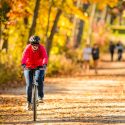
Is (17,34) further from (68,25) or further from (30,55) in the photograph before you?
(30,55)

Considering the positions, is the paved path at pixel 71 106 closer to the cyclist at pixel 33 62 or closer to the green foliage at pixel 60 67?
the cyclist at pixel 33 62

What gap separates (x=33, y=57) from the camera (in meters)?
17.8

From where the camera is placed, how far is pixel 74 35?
5662cm

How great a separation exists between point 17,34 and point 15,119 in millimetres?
22527

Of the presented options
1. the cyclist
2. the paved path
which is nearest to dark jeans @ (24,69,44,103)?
the cyclist

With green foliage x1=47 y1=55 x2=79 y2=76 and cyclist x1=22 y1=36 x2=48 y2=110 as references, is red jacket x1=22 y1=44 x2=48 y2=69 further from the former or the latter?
green foliage x1=47 y1=55 x2=79 y2=76

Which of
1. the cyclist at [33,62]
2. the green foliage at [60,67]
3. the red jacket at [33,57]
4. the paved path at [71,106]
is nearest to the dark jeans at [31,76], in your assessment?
the cyclist at [33,62]

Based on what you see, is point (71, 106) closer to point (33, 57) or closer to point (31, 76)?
point (31, 76)

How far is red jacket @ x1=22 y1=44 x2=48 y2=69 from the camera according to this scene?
17.7 meters

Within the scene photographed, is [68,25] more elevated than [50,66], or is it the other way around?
[68,25]

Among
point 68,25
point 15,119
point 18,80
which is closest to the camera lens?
point 15,119

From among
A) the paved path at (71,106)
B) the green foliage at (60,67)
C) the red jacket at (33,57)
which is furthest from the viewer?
the green foliage at (60,67)

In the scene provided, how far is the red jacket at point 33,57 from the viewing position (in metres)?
17.7

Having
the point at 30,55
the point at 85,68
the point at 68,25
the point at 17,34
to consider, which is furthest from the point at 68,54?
the point at 30,55
